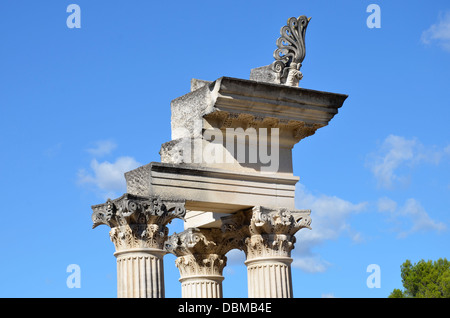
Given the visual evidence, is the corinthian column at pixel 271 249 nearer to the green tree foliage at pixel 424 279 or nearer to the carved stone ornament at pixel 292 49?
the carved stone ornament at pixel 292 49

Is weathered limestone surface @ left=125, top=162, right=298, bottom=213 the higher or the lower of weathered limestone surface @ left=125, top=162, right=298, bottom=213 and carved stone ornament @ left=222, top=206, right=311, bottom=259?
the higher

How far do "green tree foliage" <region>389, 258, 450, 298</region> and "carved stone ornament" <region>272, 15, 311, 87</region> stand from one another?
4016cm

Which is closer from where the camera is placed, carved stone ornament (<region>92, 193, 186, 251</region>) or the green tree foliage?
carved stone ornament (<region>92, 193, 186, 251</region>)

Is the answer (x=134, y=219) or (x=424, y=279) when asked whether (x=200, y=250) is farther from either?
(x=424, y=279)

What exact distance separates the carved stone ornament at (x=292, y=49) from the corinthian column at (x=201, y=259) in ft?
16.3

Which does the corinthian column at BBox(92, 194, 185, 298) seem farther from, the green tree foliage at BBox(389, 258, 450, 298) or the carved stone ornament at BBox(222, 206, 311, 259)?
the green tree foliage at BBox(389, 258, 450, 298)

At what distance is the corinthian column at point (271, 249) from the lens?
25.7 meters

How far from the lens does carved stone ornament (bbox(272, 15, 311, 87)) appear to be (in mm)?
26594

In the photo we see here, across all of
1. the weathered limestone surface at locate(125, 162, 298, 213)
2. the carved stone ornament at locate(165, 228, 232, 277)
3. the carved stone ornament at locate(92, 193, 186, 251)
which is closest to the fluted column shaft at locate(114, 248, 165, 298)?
the carved stone ornament at locate(92, 193, 186, 251)

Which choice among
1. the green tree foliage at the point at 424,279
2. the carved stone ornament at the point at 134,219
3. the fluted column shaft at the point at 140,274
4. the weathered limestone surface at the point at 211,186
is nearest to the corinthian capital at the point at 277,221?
the weathered limestone surface at the point at 211,186

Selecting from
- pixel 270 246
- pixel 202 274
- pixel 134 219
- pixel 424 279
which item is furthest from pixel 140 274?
pixel 424 279

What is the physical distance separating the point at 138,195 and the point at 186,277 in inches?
185

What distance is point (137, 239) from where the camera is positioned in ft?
77.1

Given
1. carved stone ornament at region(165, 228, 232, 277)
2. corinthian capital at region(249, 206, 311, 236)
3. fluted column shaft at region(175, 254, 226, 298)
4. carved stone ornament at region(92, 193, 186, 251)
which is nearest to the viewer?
carved stone ornament at region(92, 193, 186, 251)
